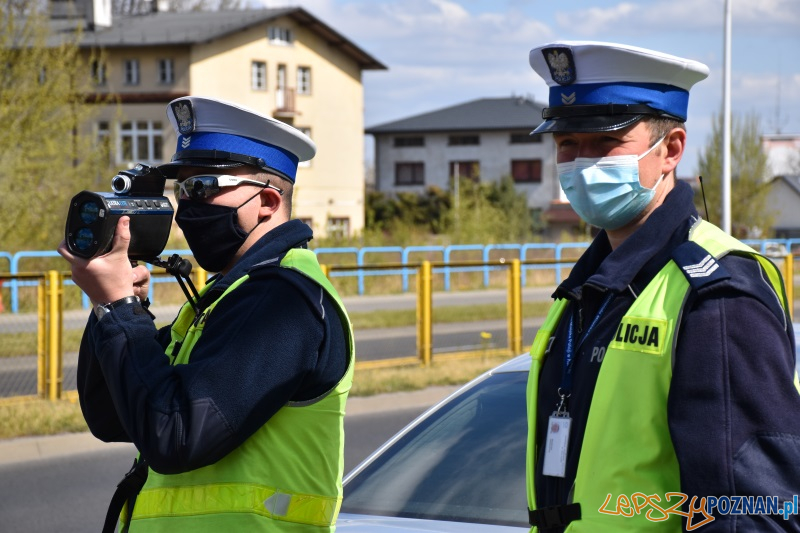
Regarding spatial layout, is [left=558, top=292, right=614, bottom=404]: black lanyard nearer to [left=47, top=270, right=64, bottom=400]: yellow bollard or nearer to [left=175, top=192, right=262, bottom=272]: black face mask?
[left=175, top=192, right=262, bottom=272]: black face mask

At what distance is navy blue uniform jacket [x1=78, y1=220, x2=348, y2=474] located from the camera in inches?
90.7

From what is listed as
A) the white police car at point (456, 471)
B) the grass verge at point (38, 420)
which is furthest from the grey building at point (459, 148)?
the white police car at point (456, 471)

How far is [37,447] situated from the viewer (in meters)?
9.20

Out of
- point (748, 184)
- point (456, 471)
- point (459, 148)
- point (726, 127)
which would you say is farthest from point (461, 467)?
point (459, 148)

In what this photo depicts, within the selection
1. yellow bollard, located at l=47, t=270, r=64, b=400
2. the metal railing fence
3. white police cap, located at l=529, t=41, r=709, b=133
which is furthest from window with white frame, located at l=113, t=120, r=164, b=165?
white police cap, located at l=529, t=41, r=709, b=133

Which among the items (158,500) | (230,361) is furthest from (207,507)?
(230,361)

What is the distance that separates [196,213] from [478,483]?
1542 mm

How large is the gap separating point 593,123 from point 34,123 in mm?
20668

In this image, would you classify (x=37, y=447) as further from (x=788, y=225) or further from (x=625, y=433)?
(x=788, y=225)

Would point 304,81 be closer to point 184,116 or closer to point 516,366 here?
point 516,366

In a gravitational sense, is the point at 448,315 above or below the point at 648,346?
below

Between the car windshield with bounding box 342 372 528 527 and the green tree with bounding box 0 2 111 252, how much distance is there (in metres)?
Result: 18.6

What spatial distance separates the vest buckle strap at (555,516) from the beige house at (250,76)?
40940mm

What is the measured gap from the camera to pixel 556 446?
2.28 meters
